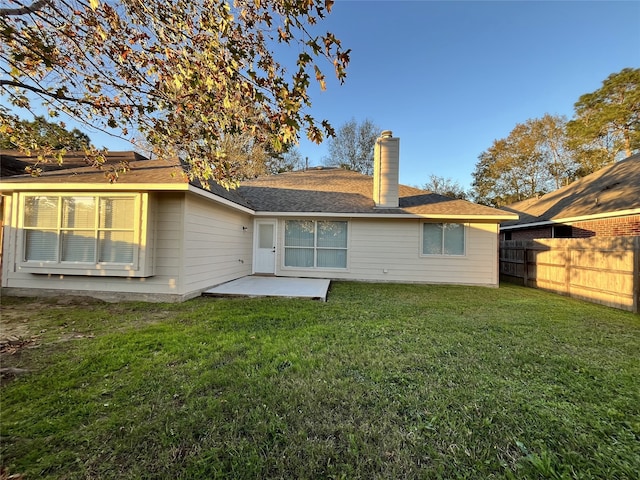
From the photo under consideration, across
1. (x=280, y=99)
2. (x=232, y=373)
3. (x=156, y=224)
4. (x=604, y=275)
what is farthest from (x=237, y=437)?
(x=604, y=275)

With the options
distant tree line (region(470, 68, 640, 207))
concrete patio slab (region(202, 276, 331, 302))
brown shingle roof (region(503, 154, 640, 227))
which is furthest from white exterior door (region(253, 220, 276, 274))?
distant tree line (region(470, 68, 640, 207))

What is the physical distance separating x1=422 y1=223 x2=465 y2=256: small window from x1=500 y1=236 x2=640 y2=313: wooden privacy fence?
8.48 ft

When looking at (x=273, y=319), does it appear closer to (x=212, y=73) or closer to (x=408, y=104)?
(x=212, y=73)

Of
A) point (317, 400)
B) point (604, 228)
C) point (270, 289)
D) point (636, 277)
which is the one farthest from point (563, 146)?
point (317, 400)

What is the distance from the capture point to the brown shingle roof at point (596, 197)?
9633 millimetres

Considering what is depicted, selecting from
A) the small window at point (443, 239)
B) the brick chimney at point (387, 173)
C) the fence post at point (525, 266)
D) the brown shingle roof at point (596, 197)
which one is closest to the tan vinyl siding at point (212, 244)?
the brick chimney at point (387, 173)

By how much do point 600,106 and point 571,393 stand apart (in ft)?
86.9

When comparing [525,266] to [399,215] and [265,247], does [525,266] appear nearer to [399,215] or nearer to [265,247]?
[399,215]

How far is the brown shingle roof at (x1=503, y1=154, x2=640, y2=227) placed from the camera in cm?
963

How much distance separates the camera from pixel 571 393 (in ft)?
8.45

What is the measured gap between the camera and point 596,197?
1101cm

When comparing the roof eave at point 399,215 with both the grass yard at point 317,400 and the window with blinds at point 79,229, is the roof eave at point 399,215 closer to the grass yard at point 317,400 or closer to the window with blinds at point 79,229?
the window with blinds at point 79,229

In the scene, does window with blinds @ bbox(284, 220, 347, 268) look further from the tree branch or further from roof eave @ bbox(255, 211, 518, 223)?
the tree branch

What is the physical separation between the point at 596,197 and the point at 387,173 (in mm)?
8852
